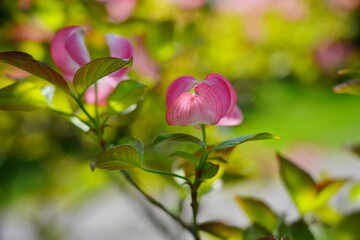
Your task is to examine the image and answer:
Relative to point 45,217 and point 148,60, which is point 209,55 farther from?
point 45,217

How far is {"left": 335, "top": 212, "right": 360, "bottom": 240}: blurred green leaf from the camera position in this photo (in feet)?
1.78

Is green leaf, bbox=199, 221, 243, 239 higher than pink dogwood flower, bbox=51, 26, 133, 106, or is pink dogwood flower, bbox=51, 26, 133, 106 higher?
pink dogwood flower, bbox=51, 26, 133, 106

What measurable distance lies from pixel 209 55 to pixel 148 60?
449 mm

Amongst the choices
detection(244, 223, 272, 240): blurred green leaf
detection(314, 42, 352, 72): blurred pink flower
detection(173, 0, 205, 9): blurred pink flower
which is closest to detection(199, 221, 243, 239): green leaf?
detection(244, 223, 272, 240): blurred green leaf

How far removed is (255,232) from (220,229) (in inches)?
1.4

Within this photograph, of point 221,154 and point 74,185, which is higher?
point 221,154

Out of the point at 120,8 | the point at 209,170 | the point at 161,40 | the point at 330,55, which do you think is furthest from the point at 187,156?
the point at 330,55

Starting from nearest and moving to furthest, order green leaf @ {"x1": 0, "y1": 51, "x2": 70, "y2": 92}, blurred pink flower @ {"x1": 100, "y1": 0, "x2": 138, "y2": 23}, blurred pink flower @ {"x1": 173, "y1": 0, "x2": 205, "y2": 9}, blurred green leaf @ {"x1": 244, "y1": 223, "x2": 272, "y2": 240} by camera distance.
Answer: green leaf @ {"x1": 0, "y1": 51, "x2": 70, "y2": 92}
blurred green leaf @ {"x1": 244, "y1": 223, "x2": 272, "y2": 240}
blurred pink flower @ {"x1": 100, "y1": 0, "x2": 138, "y2": 23}
blurred pink flower @ {"x1": 173, "y1": 0, "x2": 205, "y2": 9}

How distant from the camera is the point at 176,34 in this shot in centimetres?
88

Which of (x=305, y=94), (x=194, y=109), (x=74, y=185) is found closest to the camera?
(x=194, y=109)

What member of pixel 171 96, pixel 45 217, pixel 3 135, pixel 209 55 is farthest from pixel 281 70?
pixel 171 96

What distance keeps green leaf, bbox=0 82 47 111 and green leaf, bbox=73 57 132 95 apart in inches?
2.6

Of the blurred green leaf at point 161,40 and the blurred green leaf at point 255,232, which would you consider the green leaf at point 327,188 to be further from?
the blurred green leaf at point 161,40

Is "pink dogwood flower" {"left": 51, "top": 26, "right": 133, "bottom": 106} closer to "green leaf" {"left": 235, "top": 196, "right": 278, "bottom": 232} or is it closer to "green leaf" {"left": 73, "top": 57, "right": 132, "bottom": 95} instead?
"green leaf" {"left": 73, "top": 57, "right": 132, "bottom": 95}
